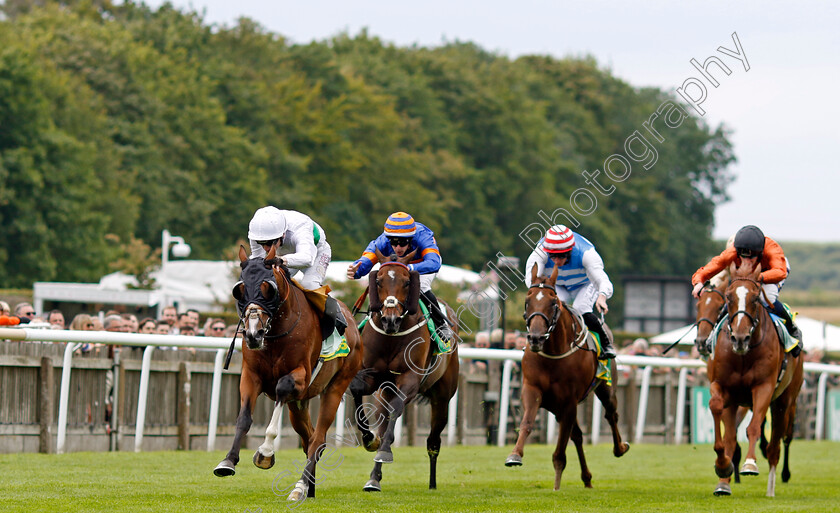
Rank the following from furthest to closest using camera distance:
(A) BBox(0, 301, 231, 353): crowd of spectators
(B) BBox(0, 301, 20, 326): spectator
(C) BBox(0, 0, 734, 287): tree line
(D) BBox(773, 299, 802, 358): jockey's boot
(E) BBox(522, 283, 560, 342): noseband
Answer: (C) BBox(0, 0, 734, 287): tree line < (A) BBox(0, 301, 231, 353): crowd of spectators < (B) BBox(0, 301, 20, 326): spectator < (D) BBox(773, 299, 802, 358): jockey's boot < (E) BBox(522, 283, 560, 342): noseband

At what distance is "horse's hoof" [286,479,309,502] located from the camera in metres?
8.44

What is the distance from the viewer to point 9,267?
117 ft

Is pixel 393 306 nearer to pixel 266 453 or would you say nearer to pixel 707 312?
pixel 266 453

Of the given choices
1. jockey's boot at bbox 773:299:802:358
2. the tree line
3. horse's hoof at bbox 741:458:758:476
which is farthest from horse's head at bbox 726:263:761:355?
the tree line

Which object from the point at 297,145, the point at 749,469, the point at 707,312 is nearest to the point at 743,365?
the point at 707,312

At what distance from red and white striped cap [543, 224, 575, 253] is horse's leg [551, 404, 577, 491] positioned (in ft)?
4.01

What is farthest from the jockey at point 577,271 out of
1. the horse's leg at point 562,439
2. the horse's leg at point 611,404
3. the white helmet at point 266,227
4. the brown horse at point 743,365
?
the white helmet at point 266,227

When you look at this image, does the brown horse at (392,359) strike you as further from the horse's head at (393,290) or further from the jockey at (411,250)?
the jockey at (411,250)

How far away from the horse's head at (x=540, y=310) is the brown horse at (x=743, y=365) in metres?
1.44

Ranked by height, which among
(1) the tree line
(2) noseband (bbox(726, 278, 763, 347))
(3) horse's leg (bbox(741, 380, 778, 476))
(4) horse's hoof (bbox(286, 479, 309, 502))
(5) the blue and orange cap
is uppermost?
(1) the tree line

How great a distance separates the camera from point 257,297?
809cm

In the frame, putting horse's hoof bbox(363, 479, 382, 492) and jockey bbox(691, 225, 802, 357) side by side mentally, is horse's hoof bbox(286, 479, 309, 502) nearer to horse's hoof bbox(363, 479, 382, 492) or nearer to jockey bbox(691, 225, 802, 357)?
horse's hoof bbox(363, 479, 382, 492)

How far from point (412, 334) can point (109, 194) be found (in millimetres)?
30534

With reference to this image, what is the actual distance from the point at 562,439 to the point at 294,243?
9.47 ft
